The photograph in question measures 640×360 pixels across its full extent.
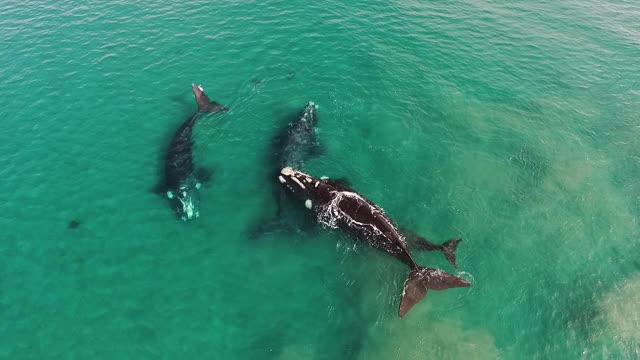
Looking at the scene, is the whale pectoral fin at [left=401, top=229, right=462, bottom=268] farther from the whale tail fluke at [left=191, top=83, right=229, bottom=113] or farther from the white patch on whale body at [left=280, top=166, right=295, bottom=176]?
the whale tail fluke at [left=191, top=83, right=229, bottom=113]

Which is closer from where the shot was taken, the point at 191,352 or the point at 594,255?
the point at 191,352

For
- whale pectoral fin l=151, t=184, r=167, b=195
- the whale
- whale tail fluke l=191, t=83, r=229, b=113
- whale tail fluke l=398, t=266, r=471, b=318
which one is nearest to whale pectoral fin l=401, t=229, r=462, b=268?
whale tail fluke l=398, t=266, r=471, b=318

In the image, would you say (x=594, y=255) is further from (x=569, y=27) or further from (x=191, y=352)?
(x=569, y=27)

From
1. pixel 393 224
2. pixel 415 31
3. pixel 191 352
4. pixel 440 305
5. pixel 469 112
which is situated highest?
pixel 415 31

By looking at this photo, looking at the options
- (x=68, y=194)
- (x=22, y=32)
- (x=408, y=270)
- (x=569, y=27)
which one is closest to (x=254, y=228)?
(x=408, y=270)

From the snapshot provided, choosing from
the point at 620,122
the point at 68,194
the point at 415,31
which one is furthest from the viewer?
the point at 415,31

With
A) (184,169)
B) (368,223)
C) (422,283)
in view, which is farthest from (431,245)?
(184,169)

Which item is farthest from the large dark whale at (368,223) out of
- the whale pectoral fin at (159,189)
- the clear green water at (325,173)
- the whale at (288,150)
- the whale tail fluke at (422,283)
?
the whale pectoral fin at (159,189)
